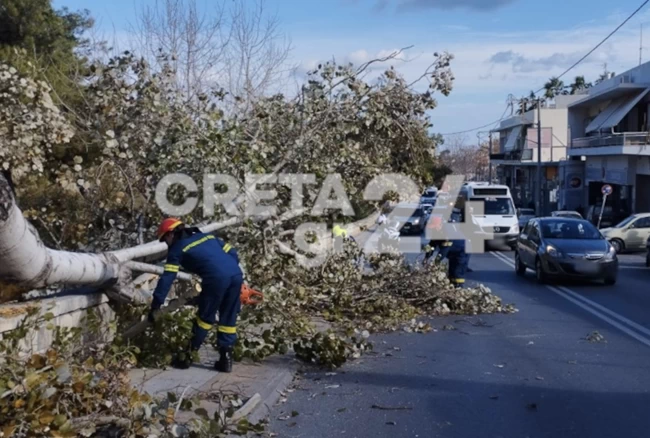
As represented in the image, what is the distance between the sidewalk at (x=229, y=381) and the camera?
7.26 metres

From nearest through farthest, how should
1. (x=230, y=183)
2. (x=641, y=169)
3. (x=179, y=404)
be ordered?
(x=179, y=404) → (x=230, y=183) → (x=641, y=169)

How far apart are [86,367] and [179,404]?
74 centimetres

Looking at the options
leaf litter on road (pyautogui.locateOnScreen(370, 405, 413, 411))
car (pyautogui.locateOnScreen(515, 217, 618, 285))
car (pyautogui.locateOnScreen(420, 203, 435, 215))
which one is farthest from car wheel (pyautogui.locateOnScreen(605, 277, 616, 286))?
leaf litter on road (pyautogui.locateOnScreen(370, 405, 413, 411))

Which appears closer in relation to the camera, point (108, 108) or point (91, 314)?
point (91, 314)

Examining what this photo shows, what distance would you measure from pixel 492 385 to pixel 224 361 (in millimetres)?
2640

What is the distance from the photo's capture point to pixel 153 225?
11.1 m

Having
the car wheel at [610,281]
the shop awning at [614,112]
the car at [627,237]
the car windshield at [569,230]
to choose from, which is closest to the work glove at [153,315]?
the car wheel at [610,281]

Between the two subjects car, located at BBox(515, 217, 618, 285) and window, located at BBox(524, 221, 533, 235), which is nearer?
car, located at BBox(515, 217, 618, 285)

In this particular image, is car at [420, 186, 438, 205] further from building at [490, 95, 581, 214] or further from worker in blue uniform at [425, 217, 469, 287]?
building at [490, 95, 581, 214]

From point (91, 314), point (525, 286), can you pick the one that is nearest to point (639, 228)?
point (525, 286)

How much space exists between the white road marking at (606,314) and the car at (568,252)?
1.63ft

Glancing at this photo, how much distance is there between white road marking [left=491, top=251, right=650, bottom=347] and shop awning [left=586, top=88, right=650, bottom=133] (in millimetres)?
31587

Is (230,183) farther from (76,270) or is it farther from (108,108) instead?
(76,270)

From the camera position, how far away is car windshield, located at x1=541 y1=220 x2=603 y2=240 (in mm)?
20000
